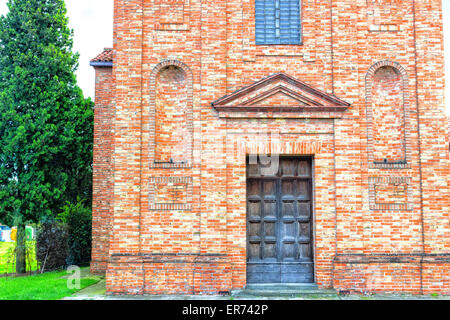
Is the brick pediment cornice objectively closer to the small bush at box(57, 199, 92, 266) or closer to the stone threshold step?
the stone threshold step

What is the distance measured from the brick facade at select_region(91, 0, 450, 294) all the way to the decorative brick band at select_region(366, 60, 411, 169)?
0.08 ft

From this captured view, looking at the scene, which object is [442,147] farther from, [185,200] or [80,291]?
[80,291]

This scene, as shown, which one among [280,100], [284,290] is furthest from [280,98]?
[284,290]

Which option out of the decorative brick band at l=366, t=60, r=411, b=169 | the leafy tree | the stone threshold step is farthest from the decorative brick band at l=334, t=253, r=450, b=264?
the leafy tree

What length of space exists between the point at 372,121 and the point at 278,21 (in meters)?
3.36

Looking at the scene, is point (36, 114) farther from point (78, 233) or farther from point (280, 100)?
point (280, 100)

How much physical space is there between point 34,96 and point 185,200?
7.95 meters

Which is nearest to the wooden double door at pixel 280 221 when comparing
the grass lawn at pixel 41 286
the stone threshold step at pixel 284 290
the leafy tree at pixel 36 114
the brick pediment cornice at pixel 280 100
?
the stone threshold step at pixel 284 290

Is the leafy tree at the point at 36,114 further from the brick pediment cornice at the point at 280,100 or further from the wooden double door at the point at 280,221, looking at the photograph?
the wooden double door at the point at 280,221

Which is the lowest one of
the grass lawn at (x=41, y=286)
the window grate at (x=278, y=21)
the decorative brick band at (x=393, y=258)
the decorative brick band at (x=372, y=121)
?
the grass lawn at (x=41, y=286)

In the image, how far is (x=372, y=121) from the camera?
929cm

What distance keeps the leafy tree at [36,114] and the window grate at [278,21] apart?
313 inches

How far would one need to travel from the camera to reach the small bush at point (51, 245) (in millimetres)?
12688

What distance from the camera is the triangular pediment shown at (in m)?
8.99
